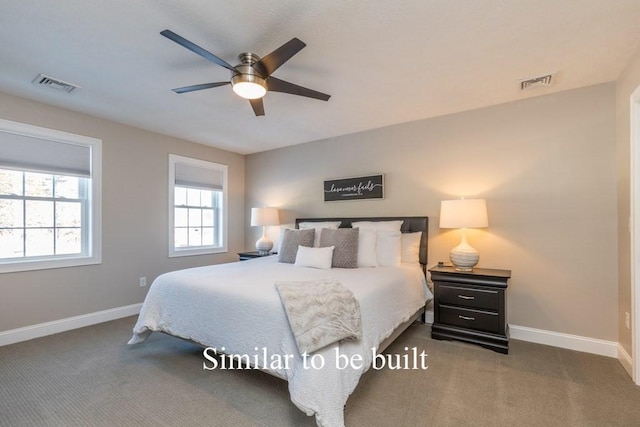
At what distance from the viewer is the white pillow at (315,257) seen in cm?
313

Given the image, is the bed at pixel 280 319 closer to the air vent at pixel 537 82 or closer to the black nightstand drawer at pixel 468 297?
the black nightstand drawer at pixel 468 297

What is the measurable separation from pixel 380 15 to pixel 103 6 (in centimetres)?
168

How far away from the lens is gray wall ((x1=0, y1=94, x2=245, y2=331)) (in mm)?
3010

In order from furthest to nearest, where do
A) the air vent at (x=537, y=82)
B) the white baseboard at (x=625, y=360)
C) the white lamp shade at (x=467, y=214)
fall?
1. the white lamp shade at (x=467, y=214)
2. the air vent at (x=537, y=82)
3. the white baseboard at (x=625, y=360)

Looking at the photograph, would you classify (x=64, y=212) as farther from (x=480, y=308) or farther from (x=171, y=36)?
(x=480, y=308)

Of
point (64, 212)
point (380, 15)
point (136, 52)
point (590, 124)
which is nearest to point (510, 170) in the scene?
point (590, 124)

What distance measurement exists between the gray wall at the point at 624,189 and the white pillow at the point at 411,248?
1717 mm

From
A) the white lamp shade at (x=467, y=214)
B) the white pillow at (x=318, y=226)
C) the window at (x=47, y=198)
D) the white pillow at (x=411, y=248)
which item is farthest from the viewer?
the white pillow at (x=318, y=226)

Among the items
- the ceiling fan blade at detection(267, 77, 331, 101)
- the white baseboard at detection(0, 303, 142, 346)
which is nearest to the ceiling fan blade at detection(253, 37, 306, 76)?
the ceiling fan blade at detection(267, 77, 331, 101)

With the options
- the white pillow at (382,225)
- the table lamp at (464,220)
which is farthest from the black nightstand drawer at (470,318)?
the white pillow at (382,225)

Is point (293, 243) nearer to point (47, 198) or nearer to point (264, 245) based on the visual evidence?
point (264, 245)

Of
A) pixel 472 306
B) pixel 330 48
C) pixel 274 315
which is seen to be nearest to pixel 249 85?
pixel 330 48

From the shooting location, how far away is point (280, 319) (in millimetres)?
1819

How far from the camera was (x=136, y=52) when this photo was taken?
218cm
